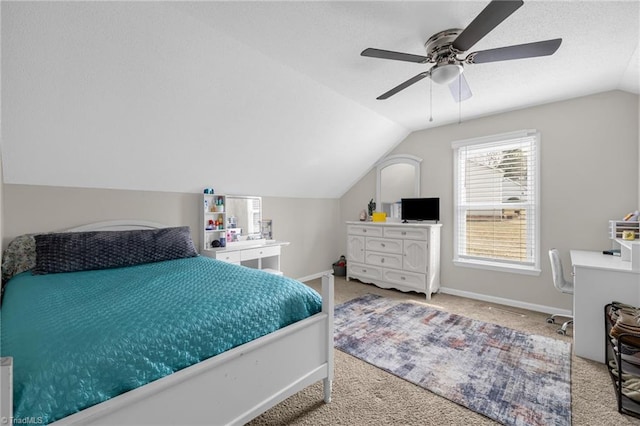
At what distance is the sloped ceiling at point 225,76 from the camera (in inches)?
69.9

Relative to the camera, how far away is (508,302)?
3547 millimetres

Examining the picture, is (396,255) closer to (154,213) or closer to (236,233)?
(236,233)

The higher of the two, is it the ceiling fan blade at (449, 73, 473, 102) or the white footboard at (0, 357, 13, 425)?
the ceiling fan blade at (449, 73, 473, 102)

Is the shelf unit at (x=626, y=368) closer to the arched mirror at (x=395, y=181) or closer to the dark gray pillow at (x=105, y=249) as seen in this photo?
the arched mirror at (x=395, y=181)

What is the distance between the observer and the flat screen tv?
13.1 feet

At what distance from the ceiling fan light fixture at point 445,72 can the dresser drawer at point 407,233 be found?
7.17 ft

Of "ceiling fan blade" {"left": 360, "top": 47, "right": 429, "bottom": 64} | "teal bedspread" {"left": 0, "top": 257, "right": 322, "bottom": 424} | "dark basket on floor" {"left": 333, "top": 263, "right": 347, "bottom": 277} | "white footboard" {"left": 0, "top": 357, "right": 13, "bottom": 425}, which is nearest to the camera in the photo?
"white footboard" {"left": 0, "top": 357, "right": 13, "bottom": 425}

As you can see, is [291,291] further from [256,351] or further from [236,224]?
[236,224]

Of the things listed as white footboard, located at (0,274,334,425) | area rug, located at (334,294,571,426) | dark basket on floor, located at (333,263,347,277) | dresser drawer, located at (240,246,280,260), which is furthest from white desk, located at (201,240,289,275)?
white footboard, located at (0,274,334,425)

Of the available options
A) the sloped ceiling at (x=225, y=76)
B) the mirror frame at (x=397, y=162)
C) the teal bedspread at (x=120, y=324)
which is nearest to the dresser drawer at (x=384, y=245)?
the mirror frame at (x=397, y=162)

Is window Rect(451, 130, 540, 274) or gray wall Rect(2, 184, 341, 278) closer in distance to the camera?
gray wall Rect(2, 184, 341, 278)

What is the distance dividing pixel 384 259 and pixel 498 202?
5.47 ft

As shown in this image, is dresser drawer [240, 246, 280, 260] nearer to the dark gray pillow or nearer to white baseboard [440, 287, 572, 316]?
the dark gray pillow

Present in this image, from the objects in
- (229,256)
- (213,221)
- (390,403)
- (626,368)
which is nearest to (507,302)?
(626,368)
